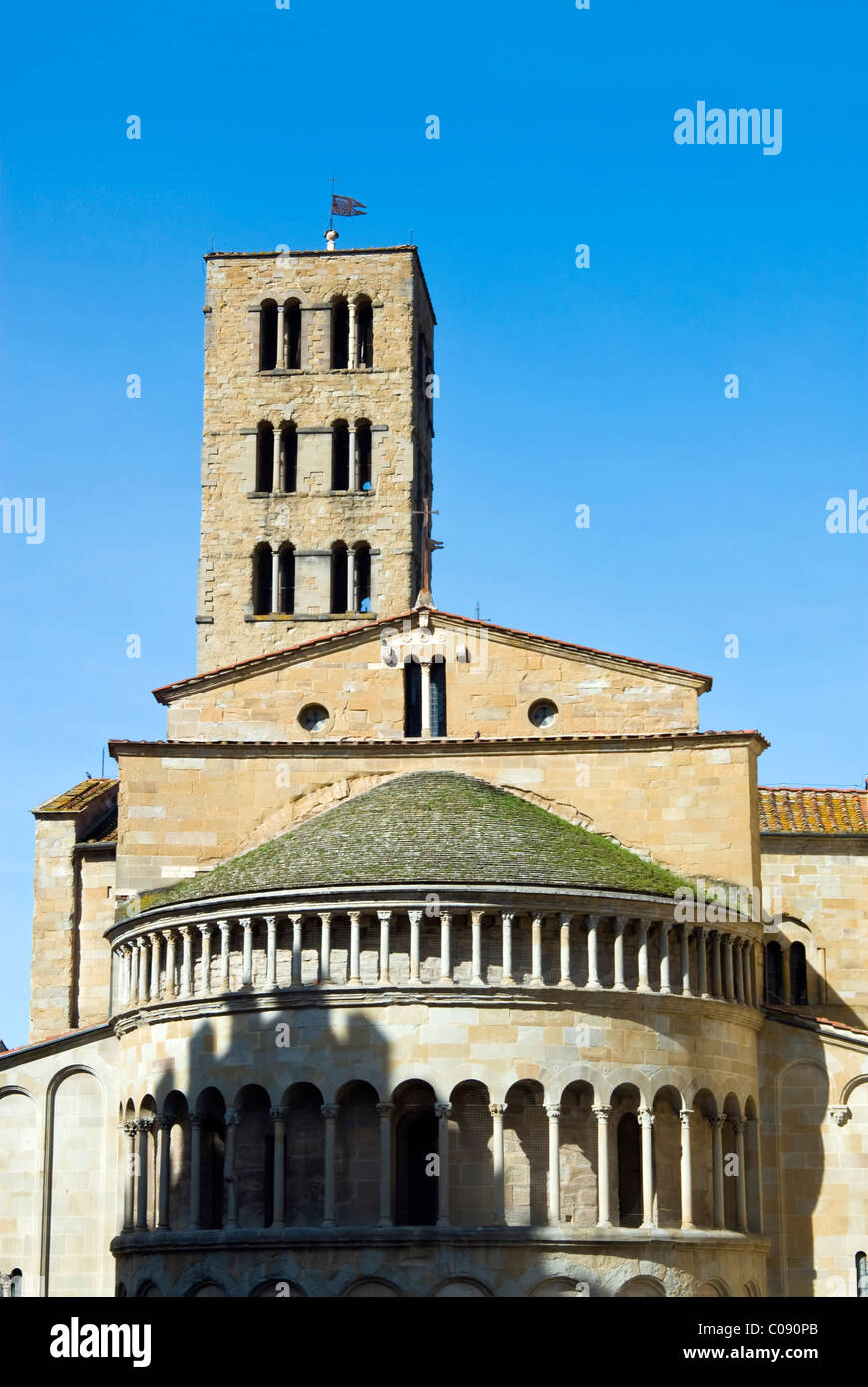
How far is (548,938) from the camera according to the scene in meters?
35.9

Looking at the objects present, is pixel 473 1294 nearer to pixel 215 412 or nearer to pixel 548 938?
pixel 548 938

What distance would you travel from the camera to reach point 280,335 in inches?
2372

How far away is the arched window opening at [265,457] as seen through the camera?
195 feet

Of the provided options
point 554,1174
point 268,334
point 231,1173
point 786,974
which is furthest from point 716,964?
point 268,334

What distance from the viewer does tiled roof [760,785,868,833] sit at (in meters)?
48.9

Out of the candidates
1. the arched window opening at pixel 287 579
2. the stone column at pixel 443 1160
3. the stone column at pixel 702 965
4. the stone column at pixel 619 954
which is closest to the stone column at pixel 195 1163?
the stone column at pixel 443 1160

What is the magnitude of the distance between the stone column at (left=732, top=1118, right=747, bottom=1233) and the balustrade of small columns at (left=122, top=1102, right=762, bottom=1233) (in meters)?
0.02

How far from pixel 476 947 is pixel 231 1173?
19.7 ft

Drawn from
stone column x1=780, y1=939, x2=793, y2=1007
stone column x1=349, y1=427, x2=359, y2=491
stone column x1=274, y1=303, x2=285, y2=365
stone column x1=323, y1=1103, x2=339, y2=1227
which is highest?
stone column x1=274, y1=303, x2=285, y2=365

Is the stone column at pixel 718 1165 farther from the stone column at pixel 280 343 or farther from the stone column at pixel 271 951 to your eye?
the stone column at pixel 280 343

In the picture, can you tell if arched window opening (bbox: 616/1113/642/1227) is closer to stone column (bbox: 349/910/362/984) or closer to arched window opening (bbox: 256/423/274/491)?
stone column (bbox: 349/910/362/984)

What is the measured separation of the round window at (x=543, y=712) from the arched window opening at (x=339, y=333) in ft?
72.0

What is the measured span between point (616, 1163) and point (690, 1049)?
8.26 feet

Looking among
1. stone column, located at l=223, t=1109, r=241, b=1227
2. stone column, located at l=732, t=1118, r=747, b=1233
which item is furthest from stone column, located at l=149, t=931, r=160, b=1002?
stone column, located at l=732, t=1118, r=747, b=1233
